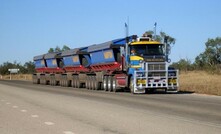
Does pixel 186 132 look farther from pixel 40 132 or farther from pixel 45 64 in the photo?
pixel 45 64

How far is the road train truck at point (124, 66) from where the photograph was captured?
97.6 feet

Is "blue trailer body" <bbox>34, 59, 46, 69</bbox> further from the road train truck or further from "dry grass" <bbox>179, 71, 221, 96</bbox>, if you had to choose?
"dry grass" <bbox>179, 71, 221, 96</bbox>

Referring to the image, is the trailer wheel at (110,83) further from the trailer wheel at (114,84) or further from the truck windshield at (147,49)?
the truck windshield at (147,49)

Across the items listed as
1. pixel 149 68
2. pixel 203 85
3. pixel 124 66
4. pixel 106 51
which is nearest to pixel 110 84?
pixel 106 51

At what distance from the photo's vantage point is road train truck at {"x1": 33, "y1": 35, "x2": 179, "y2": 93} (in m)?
29.8

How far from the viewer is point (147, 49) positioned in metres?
30.7

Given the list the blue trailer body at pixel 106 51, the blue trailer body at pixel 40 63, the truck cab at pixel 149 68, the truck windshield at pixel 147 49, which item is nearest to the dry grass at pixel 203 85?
the truck cab at pixel 149 68

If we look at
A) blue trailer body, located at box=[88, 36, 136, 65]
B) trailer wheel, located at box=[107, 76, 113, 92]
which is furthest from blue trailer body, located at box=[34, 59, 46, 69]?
trailer wheel, located at box=[107, 76, 113, 92]

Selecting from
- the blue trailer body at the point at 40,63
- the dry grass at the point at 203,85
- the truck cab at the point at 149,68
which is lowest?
the dry grass at the point at 203,85

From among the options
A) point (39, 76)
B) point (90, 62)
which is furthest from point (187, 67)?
point (90, 62)

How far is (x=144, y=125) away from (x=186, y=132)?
1.71 metres

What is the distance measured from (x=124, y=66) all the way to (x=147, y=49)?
275 centimetres

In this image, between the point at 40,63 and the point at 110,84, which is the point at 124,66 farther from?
the point at 40,63

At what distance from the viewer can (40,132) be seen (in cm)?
1143
